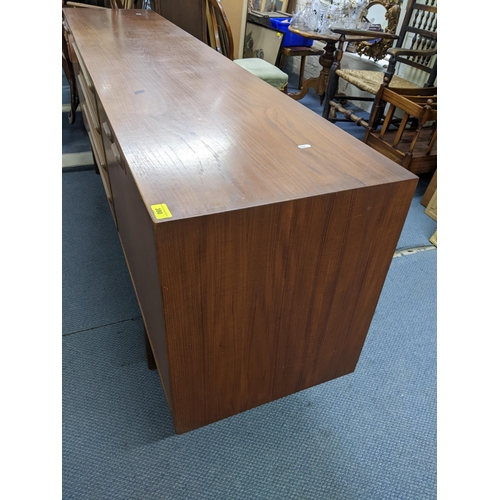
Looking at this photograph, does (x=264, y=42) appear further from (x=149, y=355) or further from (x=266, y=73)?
(x=149, y=355)

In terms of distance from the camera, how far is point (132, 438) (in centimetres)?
101

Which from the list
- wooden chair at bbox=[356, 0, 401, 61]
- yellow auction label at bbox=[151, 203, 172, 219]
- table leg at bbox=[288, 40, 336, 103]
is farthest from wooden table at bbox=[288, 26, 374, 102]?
yellow auction label at bbox=[151, 203, 172, 219]

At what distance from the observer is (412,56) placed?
97.4 inches

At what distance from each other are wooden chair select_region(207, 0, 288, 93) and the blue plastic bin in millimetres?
1128

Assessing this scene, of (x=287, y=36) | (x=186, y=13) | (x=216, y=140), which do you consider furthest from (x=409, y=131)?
(x=216, y=140)

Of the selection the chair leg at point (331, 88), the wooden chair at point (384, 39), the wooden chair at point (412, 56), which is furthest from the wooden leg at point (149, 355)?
the wooden chair at point (384, 39)

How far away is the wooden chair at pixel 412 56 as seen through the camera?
2283 mm

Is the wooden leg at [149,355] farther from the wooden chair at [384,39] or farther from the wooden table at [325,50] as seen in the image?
the wooden chair at [384,39]

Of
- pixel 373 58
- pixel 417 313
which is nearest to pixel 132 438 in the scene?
pixel 417 313

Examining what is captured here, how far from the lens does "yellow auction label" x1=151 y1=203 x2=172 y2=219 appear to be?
1.82 feet

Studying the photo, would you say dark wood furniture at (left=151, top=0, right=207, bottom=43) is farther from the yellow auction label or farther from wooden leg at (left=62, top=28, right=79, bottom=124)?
the yellow auction label

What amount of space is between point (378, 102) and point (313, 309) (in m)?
1.78

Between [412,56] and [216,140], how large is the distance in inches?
89.2

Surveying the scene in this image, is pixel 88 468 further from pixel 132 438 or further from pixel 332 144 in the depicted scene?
pixel 332 144
